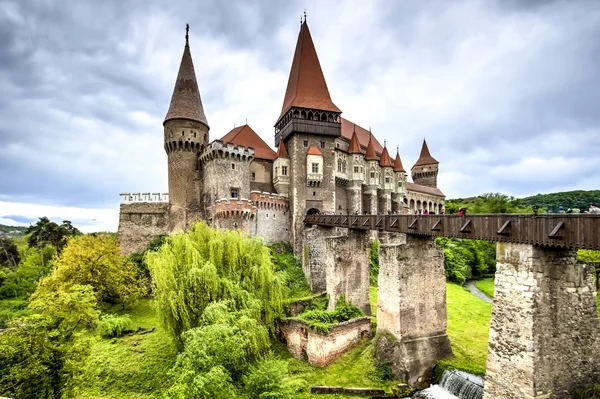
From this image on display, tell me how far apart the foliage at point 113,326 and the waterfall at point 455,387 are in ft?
56.7

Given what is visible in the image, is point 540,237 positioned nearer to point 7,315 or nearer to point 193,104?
point 193,104

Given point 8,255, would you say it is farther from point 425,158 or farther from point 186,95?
point 425,158

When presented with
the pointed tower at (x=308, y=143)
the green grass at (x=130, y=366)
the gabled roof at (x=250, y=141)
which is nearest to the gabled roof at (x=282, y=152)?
the pointed tower at (x=308, y=143)

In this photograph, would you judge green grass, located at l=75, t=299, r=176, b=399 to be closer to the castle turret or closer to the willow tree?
the willow tree

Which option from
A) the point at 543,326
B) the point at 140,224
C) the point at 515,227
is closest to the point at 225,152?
the point at 140,224

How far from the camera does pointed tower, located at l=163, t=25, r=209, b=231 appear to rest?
98.7 feet

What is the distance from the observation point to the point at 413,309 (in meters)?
15.6

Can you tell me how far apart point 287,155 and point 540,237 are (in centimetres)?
2498

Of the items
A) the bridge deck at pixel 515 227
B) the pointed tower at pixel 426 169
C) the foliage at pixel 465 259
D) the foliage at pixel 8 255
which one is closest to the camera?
the bridge deck at pixel 515 227

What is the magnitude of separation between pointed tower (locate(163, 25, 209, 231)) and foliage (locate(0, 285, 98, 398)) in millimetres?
19172

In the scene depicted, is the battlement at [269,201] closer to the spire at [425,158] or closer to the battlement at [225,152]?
the battlement at [225,152]

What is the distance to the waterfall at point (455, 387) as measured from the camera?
12781 millimetres

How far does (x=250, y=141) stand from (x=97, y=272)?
18913mm

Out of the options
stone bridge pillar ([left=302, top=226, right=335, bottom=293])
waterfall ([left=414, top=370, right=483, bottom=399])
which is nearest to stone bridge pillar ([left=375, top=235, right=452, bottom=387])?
waterfall ([left=414, top=370, right=483, bottom=399])
